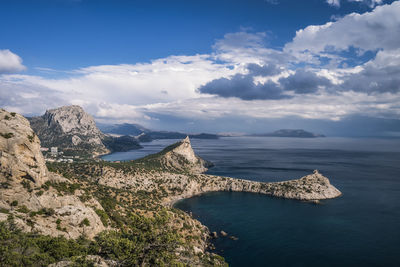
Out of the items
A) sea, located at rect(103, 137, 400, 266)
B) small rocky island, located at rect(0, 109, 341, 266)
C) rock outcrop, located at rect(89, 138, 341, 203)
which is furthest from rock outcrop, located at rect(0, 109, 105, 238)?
rock outcrop, located at rect(89, 138, 341, 203)

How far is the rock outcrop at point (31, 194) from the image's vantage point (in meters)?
39.2

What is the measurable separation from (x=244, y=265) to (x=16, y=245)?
184 ft

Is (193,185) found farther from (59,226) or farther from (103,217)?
(59,226)

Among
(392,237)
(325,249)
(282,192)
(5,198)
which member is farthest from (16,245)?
(282,192)

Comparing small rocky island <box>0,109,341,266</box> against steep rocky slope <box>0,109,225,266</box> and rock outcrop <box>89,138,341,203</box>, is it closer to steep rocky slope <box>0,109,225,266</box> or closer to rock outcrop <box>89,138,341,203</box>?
steep rocky slope <box>0,109,225,266</box>

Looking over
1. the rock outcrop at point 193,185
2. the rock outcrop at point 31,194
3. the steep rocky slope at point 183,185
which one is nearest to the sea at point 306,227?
the rock outcrop at point 193,185

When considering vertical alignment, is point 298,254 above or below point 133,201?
below

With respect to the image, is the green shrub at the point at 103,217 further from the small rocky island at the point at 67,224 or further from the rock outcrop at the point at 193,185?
the rock outcrop at the point at 193,185

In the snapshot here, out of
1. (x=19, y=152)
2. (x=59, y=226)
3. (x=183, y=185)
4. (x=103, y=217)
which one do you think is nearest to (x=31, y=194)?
(x=59, y=226)

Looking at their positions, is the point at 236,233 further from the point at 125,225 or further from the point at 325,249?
the point at 125,225

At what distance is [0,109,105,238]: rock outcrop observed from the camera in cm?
3925

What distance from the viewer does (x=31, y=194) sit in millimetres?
42594

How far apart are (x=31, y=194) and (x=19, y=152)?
8.67m

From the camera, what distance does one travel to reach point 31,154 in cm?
4578
